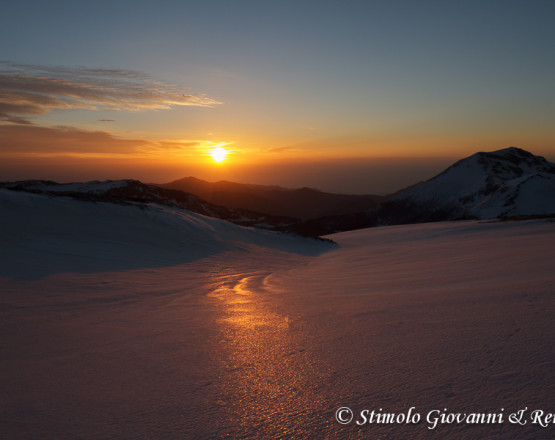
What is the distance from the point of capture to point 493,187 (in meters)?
93.4

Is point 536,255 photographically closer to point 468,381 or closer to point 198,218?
point 468,381

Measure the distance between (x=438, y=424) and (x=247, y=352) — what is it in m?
1.85

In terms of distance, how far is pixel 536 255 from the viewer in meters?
7.86

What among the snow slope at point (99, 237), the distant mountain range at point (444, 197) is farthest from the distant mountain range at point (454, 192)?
the snow slope at point (99, 237)

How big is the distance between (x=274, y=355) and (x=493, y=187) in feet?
351

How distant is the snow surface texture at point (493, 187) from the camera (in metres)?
65.8

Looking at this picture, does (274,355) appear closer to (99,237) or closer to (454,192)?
(99,237)

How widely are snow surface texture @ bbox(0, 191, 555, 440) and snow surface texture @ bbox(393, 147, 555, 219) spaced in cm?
6803

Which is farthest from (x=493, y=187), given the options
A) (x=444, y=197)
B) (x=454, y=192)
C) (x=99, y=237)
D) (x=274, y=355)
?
(x=274, y=355)

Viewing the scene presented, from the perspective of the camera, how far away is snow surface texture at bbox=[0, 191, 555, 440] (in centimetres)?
224

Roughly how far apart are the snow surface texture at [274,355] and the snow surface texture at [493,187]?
68.0 meters

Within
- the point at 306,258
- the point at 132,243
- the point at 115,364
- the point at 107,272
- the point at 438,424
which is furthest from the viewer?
the point at 306,258

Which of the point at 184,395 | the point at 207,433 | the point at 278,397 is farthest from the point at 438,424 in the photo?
the point at 184,395

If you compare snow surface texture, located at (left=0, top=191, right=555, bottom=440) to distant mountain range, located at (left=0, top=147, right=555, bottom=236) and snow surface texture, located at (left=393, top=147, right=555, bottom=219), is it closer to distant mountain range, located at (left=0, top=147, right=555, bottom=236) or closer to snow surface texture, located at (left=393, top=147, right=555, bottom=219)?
distant mountain range, located at (left=0, top=147, right=555, bottom=236)
